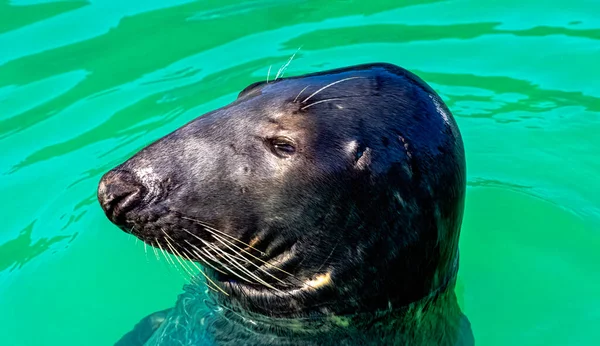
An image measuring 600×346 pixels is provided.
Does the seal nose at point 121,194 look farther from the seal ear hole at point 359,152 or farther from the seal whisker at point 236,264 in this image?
the seal ear hole at point 359,152

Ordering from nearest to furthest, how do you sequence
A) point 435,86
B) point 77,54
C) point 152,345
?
point 152,345, point 435,86, point 77,54

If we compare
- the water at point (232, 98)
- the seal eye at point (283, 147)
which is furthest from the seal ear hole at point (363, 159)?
the water at point (232, 98)

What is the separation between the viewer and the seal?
13.1 ft

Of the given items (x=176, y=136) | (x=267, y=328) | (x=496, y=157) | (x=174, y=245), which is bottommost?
(x=496, y=157)

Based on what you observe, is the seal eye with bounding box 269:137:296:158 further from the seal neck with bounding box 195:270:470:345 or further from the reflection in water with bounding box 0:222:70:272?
the reflection in water with bounding box 0:222:70:272

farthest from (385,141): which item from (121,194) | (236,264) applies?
(121,194)

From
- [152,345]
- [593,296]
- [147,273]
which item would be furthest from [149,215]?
[593,296]

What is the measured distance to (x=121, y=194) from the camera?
4.03 metres

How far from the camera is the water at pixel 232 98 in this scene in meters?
6.23

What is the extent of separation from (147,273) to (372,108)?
9.80 feet

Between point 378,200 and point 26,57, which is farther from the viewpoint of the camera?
point 26,57

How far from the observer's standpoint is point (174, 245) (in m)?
4.14

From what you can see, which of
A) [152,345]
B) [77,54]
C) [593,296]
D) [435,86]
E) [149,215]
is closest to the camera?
[149,215]

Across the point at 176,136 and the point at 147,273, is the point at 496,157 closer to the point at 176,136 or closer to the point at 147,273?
the point at 147,273
